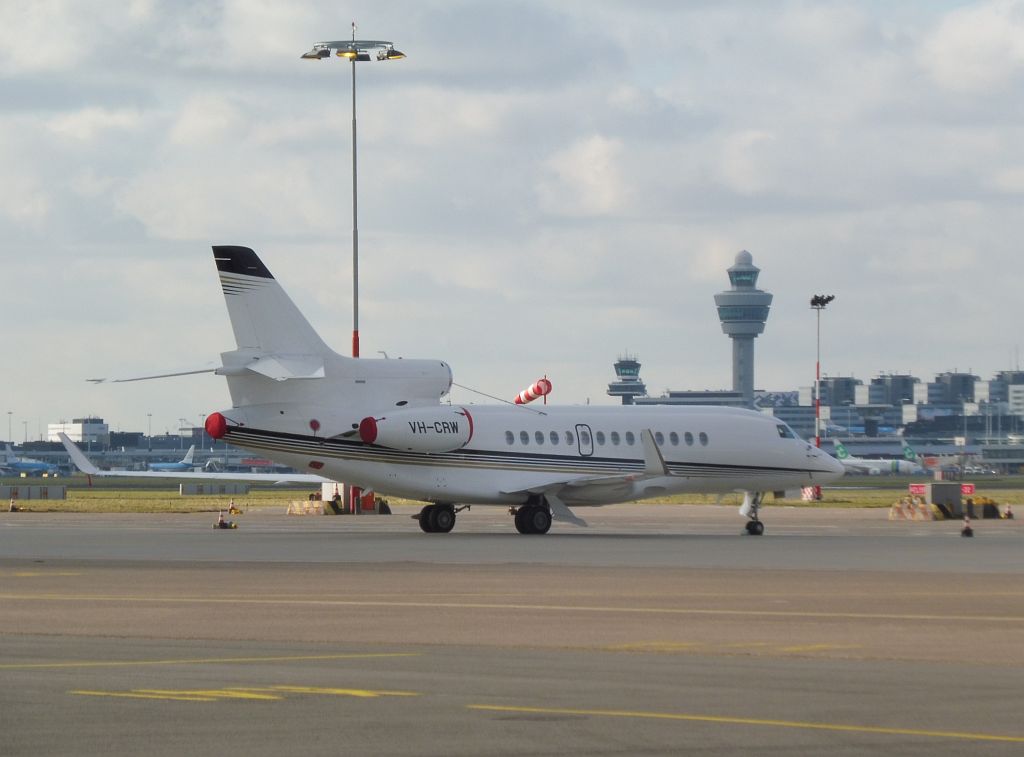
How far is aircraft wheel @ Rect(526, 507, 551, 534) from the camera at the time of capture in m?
47.6

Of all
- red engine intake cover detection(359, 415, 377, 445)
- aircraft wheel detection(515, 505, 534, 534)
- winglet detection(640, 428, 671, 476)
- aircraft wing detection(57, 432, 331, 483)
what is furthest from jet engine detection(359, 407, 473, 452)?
aircraft wing detection(57, 432, 331, 483)

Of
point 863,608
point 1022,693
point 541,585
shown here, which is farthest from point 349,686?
point 541,585

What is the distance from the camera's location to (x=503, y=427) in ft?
156

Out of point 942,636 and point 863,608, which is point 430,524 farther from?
point 942,636

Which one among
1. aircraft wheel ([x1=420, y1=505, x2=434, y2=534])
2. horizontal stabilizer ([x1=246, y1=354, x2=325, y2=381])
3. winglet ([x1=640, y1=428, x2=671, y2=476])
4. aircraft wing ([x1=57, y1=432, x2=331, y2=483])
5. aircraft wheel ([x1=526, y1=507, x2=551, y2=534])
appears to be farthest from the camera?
aircraft wing ([x1=57, y1=432, x2=331, y2=483])

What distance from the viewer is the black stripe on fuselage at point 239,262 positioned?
144ft

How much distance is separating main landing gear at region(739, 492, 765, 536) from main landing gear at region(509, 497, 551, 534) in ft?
18.5

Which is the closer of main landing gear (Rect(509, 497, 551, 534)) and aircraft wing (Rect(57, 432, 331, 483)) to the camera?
main landing gear (Rect(509, 497, 551, 534))

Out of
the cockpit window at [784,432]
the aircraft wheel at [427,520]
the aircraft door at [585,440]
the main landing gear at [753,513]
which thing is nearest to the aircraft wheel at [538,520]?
the aircraft door at [585,440]

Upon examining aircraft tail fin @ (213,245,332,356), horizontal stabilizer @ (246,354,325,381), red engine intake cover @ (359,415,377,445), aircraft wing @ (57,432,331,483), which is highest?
aircraft tail fin @ (213,245,332,356)

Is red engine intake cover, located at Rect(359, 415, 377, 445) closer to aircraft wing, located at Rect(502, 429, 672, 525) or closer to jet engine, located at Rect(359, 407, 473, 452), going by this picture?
jet engine, located at Rect(359, 407, 473, 452)

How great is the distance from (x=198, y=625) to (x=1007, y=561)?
18986 mm

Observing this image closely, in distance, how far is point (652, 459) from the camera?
4728 cm

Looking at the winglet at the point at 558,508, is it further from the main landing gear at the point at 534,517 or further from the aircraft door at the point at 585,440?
the aircraft door at the point at 585,440
